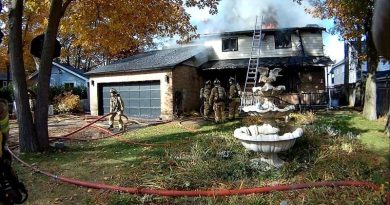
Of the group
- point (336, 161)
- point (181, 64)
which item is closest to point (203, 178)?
point (336, 161)

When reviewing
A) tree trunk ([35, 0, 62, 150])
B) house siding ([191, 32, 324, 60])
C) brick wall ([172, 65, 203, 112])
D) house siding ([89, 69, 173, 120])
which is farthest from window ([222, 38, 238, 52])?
tree trunk ([35, 0, 62, 150])

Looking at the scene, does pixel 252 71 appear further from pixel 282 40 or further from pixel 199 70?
pixel 282 40

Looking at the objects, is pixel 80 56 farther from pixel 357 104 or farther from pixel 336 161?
pixel 336 161

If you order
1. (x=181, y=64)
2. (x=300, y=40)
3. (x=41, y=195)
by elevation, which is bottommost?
(x=41, y=195)

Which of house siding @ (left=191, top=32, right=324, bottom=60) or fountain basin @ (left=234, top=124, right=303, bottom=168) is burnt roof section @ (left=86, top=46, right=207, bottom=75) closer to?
house siding @ (left=191, top=32, right=324, bottom=60)

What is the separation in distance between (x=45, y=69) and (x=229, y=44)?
1850cm

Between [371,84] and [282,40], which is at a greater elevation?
[282,40]

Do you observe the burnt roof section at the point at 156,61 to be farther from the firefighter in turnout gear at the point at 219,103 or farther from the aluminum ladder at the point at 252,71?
the firefighter in turnout gear at the point at 219,103

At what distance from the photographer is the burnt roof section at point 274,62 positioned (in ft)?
77.9

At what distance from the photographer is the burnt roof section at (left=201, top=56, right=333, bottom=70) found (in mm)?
23750

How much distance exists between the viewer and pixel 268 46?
2689cm

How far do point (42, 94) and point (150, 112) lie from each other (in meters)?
13.2

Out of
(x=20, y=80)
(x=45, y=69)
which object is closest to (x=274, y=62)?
(x=45, y=69)

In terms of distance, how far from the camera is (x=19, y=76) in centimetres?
1088
